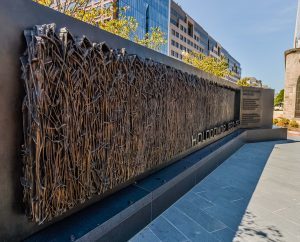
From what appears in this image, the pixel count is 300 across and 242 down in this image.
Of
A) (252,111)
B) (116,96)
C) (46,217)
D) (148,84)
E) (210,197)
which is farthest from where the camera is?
(252,111)

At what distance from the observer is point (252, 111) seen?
1210 cm

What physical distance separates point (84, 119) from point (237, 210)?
3.55 metres

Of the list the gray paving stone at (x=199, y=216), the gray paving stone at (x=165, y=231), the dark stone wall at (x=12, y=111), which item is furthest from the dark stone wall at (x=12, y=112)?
the gray paving stone at (x=199, y=216)

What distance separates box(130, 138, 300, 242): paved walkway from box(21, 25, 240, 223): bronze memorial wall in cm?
105

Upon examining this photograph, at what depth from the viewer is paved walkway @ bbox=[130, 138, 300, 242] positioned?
3449mm

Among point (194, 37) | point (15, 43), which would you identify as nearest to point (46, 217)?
point (15, 43)

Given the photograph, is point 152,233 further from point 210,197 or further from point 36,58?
point 36,58

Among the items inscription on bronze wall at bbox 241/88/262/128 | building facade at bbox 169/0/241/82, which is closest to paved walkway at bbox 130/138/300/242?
inscription on bronze wall at bbox 241/88/262/128

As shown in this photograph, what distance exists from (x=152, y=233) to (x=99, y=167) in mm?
1432

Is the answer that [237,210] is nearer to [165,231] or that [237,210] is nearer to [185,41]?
[165,231]

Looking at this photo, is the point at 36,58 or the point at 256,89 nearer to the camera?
the point at 36,58

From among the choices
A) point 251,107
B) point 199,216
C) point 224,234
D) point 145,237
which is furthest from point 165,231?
point 251,107

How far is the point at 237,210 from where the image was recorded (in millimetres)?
4254

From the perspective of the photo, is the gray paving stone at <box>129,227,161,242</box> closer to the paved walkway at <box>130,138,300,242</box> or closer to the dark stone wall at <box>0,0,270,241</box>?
the paved walkway at <box>130,138,300,242</box>
